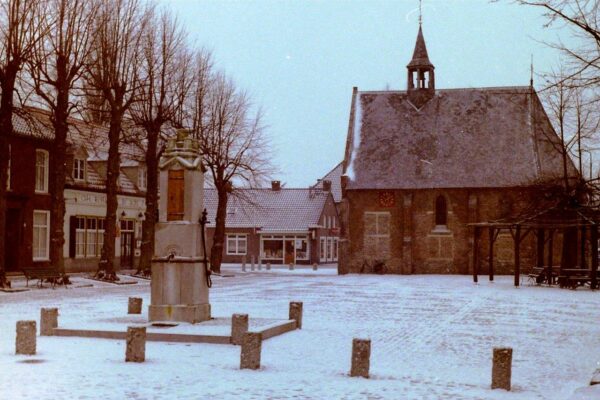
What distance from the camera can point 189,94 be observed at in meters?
37.1

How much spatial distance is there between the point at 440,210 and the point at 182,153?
1256 inches

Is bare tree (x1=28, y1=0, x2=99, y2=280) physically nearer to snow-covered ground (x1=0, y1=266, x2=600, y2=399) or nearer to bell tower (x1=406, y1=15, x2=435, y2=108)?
snow-covered ground (x1=0, y1=266, x2=600, y2=399)

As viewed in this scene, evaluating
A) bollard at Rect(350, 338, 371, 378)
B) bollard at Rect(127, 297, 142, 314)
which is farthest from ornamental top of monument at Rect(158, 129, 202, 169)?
bollard at Rect(350, 338, 371, 378)

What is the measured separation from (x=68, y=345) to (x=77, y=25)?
19.2 meters

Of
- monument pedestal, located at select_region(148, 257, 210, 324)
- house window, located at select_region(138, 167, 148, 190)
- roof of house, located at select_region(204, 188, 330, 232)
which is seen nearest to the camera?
monument pedestal, located at select_region(148, 257, 210, 324)

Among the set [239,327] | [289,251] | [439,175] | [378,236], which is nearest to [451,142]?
[439,175]

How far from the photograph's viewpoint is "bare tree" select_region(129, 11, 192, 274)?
33.8 metres

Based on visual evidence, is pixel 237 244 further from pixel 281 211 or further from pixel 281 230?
pixel 281 211

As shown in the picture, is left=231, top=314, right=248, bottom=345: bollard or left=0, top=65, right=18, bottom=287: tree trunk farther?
left=0, top=65, right=18, bottom=287: tree trunk

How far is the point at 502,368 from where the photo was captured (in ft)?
31.7

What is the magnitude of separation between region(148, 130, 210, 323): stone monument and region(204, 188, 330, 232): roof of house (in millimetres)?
44658

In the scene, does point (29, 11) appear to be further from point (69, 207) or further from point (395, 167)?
point (395, 167)

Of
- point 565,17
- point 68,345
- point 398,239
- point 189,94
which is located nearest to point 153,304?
point 68,345

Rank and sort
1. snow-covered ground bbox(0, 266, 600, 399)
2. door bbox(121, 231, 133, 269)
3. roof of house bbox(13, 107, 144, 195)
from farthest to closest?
1. door bbox(121, 231, 133, 269)
2. roof of house bbox(13, 107, 144, 195)
3. snow-covered ground bbox(0, 266, 600, 399)
